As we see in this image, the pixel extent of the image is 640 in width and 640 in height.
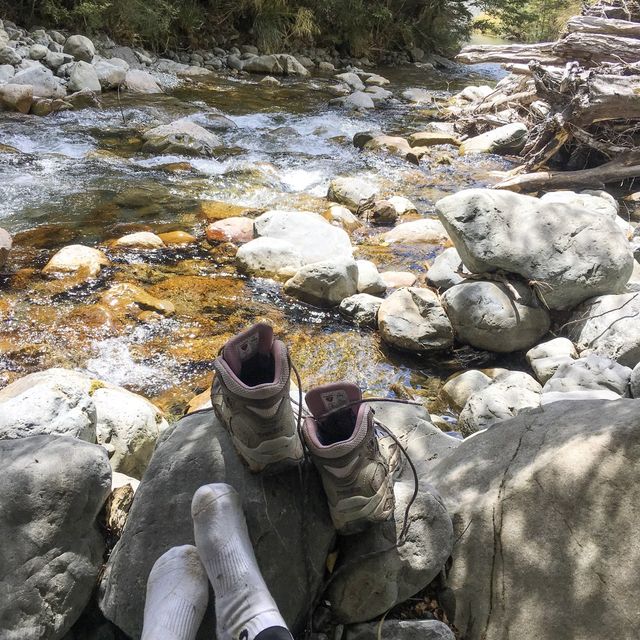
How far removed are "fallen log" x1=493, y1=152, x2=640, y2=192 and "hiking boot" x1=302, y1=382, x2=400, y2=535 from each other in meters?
5.09

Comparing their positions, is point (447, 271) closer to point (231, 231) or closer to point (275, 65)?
point (231, 231)

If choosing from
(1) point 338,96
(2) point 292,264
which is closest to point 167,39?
(1) point 338,96

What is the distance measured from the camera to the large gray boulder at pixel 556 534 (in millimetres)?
1409

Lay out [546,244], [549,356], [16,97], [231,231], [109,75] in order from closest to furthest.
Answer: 1. [549,356]
2. [546,244]
3. [231,231]
4. [16,97]
5. [109,75]

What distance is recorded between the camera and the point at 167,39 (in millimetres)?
12289

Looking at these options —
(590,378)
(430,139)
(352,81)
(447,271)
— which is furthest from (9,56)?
(590,378)

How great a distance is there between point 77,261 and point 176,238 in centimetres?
88

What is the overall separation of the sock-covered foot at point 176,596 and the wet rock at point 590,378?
6.16 feet

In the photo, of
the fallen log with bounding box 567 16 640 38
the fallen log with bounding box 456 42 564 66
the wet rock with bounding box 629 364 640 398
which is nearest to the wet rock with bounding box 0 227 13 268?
the wet rock with bounding box 629 364 640 398

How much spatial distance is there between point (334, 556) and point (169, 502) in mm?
489

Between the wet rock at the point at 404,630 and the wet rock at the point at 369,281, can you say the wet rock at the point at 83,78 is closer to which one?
the wet rock at the point at 369,281

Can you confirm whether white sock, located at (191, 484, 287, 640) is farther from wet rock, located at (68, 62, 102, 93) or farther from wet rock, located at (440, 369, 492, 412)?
wet rock, located at (68, 62, 102, 93)

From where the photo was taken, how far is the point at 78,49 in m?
9.52

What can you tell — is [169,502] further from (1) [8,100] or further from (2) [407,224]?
(1) [8,100]
